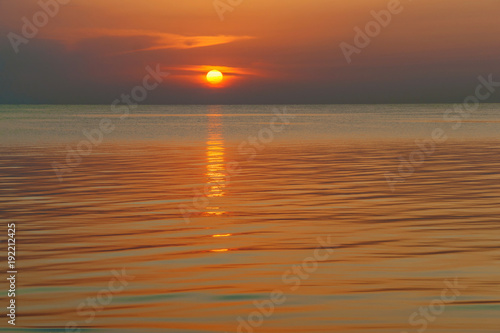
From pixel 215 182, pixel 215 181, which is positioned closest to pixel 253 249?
pixel 215 182

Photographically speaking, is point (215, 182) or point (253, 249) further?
point (215, 182)

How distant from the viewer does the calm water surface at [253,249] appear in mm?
10352

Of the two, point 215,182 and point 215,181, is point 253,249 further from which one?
point 215,181

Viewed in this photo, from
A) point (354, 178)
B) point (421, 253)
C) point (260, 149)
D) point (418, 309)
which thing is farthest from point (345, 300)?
point (260, 149)

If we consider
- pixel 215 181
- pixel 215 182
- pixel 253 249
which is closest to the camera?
pixel 253 249

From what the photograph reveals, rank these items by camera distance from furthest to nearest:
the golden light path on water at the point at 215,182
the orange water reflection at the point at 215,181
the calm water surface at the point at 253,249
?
the orange water reflection at the point at 215,181
the golden light path on water at the point at 215,182
the calm water surface at the point at 253,249

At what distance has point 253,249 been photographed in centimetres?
1456

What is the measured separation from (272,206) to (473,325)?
1045 centimetres

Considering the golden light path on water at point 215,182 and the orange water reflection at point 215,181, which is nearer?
the golden light path on water at point 215,182

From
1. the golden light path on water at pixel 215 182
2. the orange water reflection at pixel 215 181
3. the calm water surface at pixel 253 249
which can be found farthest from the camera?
the orange water reflection at pixel 215 181

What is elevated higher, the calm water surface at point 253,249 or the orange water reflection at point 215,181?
the orange water reflection at point 215,181

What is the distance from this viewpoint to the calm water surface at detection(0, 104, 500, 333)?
10352 mm

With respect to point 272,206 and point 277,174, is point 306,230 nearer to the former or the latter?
point 272,206

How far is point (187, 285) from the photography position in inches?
468
